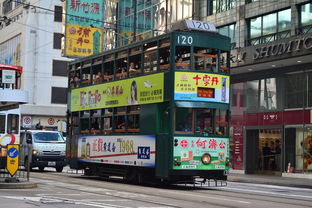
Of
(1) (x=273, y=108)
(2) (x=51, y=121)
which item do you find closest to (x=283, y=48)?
(1) (x=273, y=108)

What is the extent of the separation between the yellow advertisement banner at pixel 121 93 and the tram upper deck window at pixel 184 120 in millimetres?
805

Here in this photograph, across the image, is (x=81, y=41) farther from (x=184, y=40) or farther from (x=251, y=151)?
(x=184, y=40)

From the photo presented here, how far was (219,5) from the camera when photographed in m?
37.2

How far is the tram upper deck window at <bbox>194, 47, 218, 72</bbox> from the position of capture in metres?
20.0

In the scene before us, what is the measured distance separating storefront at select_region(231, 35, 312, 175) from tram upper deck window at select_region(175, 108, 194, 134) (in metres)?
10.9

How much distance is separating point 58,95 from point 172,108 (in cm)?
4493

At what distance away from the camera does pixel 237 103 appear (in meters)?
36.8

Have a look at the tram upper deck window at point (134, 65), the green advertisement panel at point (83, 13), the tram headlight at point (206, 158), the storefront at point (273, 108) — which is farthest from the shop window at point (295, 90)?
the green advertisement panel at point (83, 13)

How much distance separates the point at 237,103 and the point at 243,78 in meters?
1.54

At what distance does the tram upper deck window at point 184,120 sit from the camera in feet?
64.1

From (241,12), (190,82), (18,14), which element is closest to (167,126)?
(190,82)

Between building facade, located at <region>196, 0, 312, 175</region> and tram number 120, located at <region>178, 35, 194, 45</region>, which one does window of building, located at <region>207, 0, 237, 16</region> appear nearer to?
building facade, located at <region>196, 0, 312, 175</region>

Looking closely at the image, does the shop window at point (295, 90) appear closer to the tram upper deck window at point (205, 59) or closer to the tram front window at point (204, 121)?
the tram upper deck window at point (205, 59)

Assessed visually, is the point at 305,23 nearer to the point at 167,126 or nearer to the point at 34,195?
the point at 167,126
